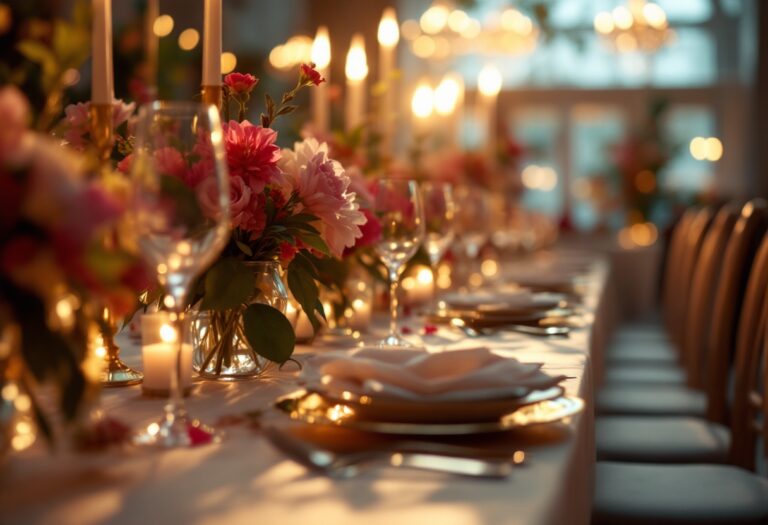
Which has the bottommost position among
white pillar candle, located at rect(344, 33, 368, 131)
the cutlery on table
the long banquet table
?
the cutlery on table

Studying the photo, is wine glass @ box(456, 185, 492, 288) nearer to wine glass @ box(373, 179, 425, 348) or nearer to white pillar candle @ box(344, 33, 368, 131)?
white pillar candle @ box(344, 33, 368, 131)

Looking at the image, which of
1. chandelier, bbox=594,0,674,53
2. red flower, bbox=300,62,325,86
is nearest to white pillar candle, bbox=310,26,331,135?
red flower, bbox=300,62,325,86

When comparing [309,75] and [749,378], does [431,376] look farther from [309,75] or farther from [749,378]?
[749,378]

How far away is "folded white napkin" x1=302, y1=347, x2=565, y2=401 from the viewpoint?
1.05 meters

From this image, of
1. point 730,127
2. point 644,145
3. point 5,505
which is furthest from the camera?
point 730,127

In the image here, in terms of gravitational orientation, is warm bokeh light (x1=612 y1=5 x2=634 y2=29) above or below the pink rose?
above

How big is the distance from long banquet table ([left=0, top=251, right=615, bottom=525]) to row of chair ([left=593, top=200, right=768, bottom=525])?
2.70 feet

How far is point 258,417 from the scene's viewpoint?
1136 mm

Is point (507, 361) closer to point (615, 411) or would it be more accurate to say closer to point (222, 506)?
point (222, 506)

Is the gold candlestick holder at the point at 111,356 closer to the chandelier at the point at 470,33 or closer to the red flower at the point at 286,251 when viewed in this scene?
the red flower at the point at 286,251

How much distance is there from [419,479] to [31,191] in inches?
15.9

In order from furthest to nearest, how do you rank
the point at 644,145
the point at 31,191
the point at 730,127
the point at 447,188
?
the point at 730,127
the point at 644,145
the point at 447,188
the point at 31,191

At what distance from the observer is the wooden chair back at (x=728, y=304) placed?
2621 mm

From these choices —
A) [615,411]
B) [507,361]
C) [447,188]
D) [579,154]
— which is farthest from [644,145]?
[507,361]
